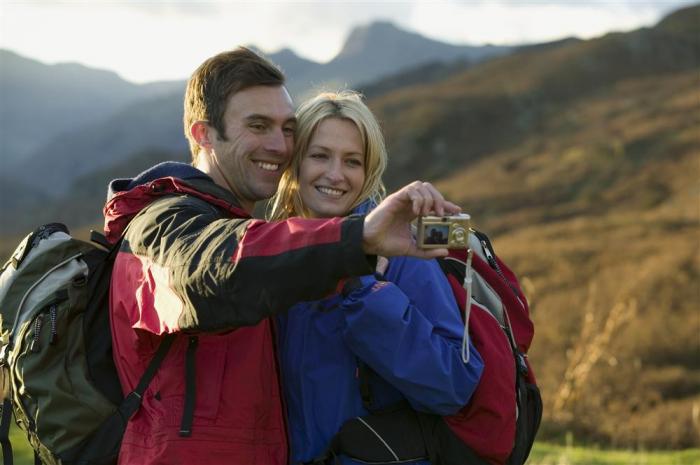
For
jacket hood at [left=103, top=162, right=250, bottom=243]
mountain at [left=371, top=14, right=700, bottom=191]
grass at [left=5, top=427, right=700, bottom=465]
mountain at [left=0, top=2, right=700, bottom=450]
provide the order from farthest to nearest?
mountain at [left=371, top=14, right=700, bottom=191]
mountain at [left=0, top=2, right=700, bottom=450]
grass at [left=5, top=427, right=700, bottom=465]
jacket hood at [left=103, top=162, right=250, bottom=243]

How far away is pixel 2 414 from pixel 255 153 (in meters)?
1.48

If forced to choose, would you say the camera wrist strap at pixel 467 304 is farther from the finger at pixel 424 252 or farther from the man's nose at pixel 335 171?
the man's nose at pixel 335 171

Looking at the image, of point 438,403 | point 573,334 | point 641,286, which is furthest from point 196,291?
point 641,286


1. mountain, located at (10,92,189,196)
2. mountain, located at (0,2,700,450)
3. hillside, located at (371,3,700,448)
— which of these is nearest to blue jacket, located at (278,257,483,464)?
mountain, located at (0,2,700,450)

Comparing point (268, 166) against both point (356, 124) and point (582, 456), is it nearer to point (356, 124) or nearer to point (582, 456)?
point (356, 124)

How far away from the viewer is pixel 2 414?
3373 mm

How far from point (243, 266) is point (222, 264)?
0.24 ft

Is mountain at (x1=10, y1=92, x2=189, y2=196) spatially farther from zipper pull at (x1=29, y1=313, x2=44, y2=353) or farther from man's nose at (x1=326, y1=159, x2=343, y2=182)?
zipper pull at (x1=29, y1=313, x2=44, y2=353)

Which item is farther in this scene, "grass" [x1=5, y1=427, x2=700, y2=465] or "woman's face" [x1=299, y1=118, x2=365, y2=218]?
"grass" [x1=5, y1=427, x2=700, y2=465]

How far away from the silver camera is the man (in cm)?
3

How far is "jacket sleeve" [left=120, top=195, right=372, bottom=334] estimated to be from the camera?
2363mm

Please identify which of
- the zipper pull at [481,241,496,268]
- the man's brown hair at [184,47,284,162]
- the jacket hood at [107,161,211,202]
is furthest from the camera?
the zipper pull at [481,241,496,268]

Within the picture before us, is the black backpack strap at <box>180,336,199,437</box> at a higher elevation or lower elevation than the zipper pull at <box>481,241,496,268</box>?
lower

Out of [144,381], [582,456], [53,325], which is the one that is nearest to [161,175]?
[53,325]
